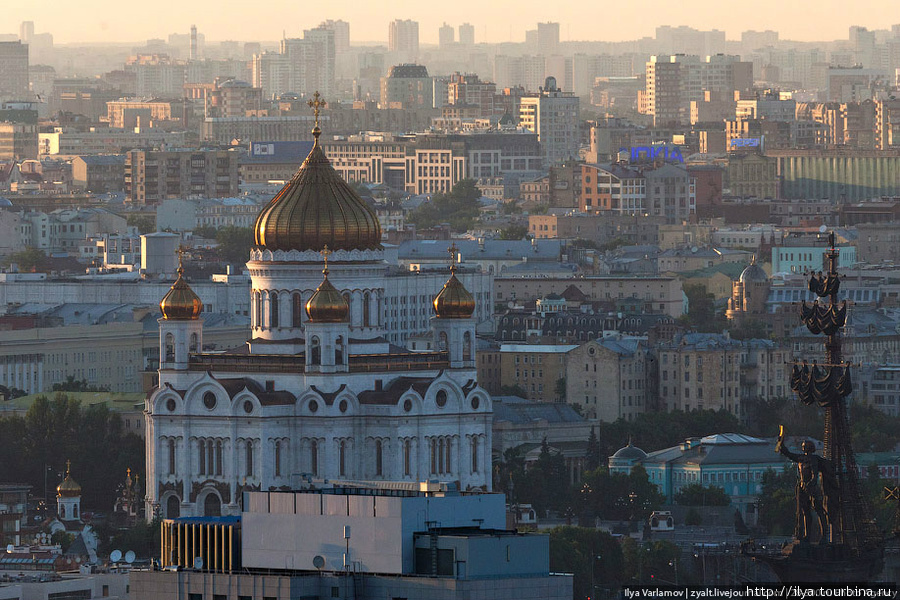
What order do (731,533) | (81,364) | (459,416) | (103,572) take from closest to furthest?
(103,572) → (459,416) → (731,533) → (81,364)

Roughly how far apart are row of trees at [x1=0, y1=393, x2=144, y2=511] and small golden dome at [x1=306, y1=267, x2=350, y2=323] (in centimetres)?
1118

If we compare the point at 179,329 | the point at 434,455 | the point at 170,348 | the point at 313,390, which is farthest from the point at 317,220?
the point at 434,455

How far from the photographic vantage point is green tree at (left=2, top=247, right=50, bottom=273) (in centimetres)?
17112

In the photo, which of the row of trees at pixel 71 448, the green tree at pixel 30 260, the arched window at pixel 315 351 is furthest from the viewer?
the green tree at pixel 30 260

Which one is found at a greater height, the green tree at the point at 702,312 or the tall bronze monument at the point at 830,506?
the green tree at the point at 702,312

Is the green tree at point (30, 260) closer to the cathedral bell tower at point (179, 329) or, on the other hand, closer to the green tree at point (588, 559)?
the cathedral bell tower at point (179, 329)

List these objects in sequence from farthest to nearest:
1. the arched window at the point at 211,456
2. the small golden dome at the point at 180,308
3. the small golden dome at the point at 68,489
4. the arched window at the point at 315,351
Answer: the small golden dome at the point at 68,489 → the small golden dome at the point at 180,308 → the arched window at the point at 211,456 → the arched window at the point at 315,351

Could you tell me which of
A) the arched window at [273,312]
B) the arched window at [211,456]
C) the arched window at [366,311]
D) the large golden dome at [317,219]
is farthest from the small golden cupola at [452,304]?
the arched window at [211,456]

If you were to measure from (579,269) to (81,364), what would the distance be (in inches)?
1808

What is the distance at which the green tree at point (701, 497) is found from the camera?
324 feet

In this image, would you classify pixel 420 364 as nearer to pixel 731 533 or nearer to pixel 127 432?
pixel 731 533

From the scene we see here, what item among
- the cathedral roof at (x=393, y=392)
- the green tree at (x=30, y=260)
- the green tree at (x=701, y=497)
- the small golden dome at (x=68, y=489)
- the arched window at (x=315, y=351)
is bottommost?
the green tree at (x=701, y=497)

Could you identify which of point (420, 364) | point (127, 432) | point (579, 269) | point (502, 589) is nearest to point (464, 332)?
point (420, 364)

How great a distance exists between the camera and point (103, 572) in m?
67.9
